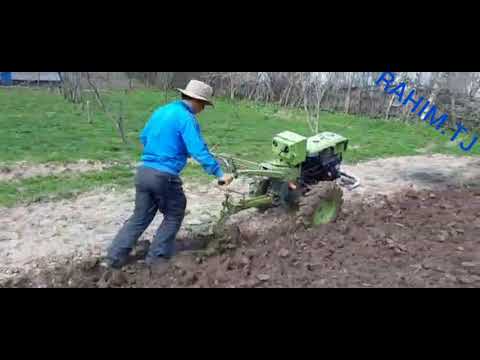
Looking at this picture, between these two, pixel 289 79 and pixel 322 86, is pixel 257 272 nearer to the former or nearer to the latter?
pixel 322 86

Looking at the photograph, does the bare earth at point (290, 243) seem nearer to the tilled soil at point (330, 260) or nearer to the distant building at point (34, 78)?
the tilled soil at point (330, 260)

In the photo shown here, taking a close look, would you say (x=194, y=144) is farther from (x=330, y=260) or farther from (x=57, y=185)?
(x=57, y=185)

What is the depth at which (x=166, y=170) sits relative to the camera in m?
4.00

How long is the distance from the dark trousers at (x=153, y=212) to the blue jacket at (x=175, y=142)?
0.36 feet

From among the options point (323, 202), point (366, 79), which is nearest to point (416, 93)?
point (366, 79)

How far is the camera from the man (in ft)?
12.9

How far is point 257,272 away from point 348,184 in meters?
2.77

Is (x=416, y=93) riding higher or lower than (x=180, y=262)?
higher

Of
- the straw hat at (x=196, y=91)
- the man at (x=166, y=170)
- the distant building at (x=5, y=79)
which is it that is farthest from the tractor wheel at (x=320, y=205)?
the distant building at (x=5, y=79)

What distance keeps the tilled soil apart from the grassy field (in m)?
2.79

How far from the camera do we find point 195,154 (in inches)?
153

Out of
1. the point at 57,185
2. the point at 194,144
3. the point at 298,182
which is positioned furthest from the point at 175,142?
the point at 57,185

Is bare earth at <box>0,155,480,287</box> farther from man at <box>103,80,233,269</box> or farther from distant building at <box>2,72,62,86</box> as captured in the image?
distant building at <box>2,72,62,86</box>

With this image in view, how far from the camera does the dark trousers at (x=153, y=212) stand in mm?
3996
